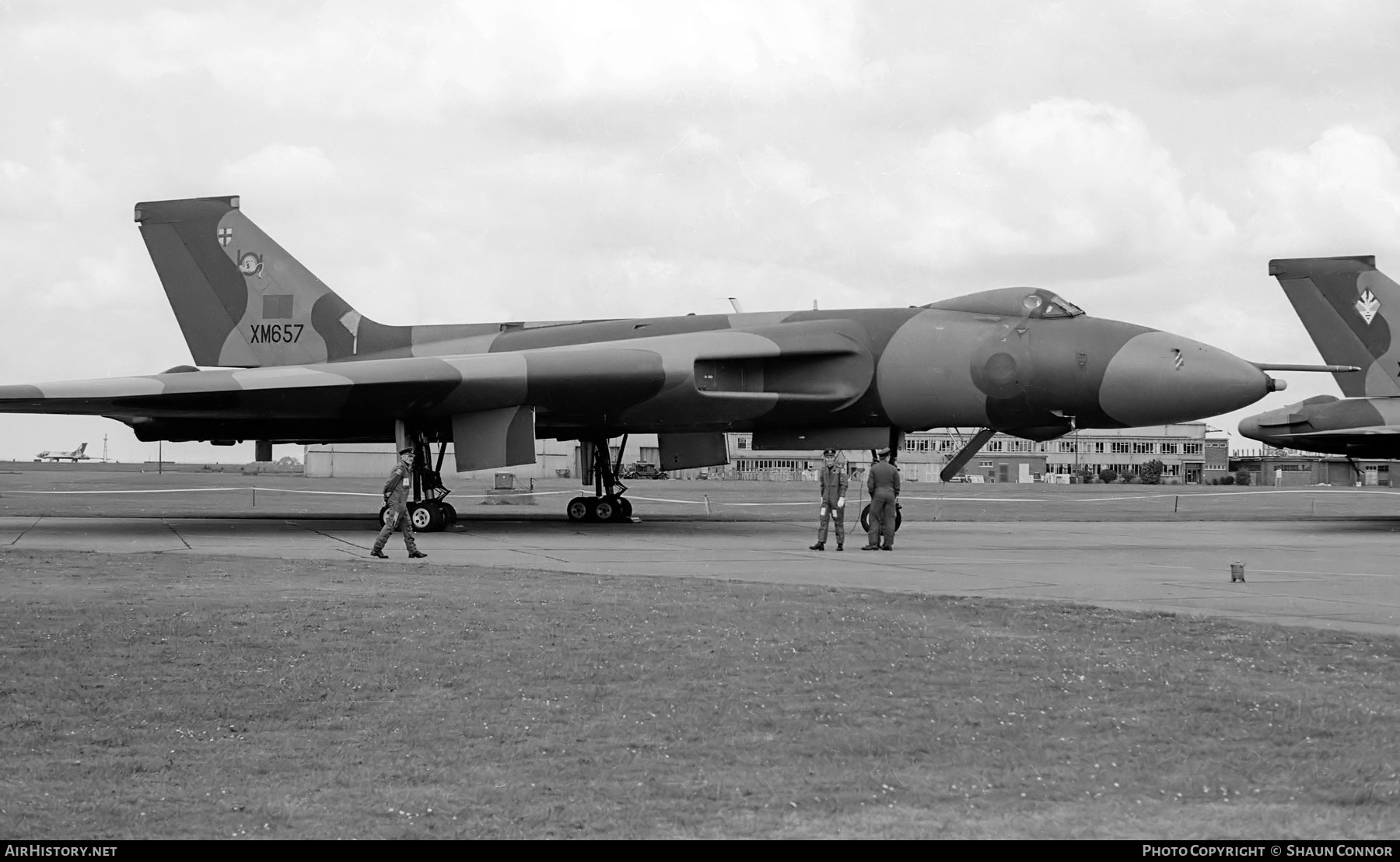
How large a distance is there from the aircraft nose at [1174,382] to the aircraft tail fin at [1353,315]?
23.0 feet

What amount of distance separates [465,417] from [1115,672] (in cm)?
1458

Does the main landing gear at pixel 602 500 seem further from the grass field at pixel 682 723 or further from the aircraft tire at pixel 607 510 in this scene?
the grass field at pixel 682 723

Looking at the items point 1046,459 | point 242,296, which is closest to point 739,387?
point 242,296

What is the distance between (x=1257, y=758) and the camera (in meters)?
5.79

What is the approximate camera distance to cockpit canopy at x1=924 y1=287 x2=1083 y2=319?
20.2 meters

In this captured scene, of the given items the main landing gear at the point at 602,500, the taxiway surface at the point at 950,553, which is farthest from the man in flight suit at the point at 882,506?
the main landing gear at the point at 602,500

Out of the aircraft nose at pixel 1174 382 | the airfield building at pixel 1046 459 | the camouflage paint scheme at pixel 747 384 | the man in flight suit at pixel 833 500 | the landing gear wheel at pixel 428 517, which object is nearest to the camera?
the man in flight suit at pixel 833 500

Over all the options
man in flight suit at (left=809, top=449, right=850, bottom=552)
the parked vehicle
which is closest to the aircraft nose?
man in flight suit at (left=809, top=449, right=850, bottom=552)

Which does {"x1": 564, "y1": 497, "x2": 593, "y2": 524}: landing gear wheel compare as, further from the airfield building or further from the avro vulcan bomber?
the airfield building

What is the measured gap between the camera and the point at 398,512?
15867 millimetres

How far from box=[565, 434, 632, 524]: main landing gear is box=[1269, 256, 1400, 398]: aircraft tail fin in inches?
520

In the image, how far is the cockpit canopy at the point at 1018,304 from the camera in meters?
20.2
